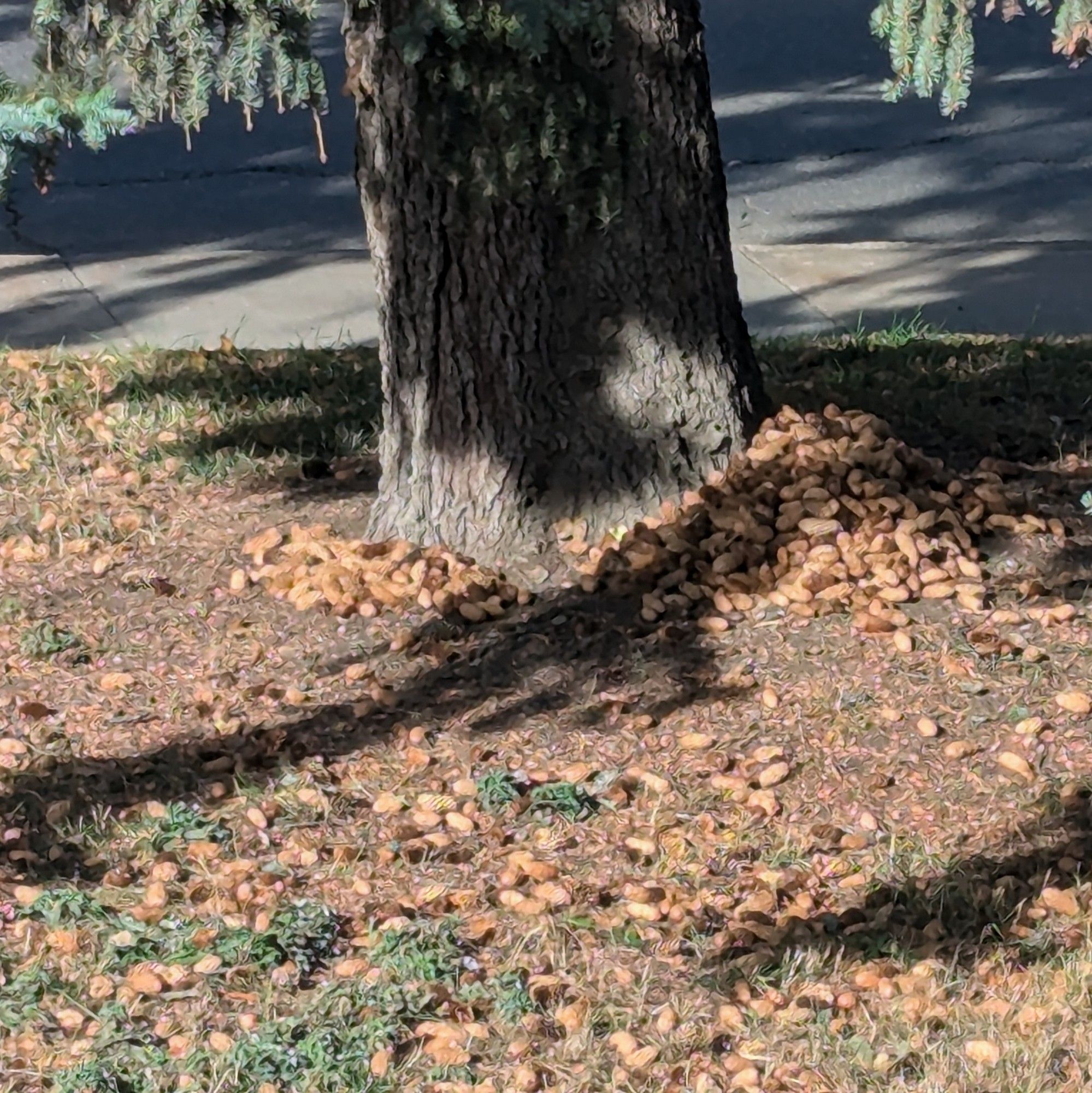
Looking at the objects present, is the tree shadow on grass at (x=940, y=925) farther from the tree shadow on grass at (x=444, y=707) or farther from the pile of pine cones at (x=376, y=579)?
the pile of pine cones at (x=376, y=579)

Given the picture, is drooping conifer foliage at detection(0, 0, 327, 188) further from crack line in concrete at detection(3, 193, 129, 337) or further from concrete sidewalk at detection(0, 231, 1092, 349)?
crack line in concrete at detection(3, 193, 129, 337)

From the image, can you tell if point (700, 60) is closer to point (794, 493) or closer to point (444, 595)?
point (794, 493)

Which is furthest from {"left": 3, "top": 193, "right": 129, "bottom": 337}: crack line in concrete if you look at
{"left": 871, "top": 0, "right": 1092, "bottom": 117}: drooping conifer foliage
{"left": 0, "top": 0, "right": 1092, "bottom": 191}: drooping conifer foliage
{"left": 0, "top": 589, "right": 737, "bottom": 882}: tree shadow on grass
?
{"left": 871, "top": 0, "right": 1092, "bottom": 117}: drooping conifer foliage

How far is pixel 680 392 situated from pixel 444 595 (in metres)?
0.81

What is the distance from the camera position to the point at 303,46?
3.93 meters

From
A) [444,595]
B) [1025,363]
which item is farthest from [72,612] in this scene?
[1025,363]

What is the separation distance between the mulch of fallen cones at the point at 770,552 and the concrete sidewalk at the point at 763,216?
2031mm

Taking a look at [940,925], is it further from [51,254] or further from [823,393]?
[51,254]

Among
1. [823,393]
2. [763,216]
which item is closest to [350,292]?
[763,216]

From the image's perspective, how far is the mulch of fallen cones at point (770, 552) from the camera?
4.13 m

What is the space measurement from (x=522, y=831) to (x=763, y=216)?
5.00 metres

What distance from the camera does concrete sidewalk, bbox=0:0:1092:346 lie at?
259 inches

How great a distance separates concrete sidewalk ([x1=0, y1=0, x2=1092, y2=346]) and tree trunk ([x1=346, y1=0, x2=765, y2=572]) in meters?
2.06

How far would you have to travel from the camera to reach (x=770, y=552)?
4242mm
